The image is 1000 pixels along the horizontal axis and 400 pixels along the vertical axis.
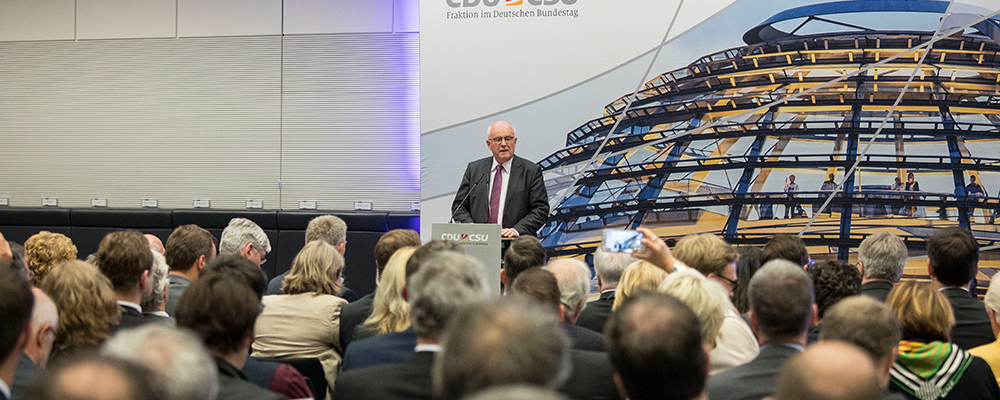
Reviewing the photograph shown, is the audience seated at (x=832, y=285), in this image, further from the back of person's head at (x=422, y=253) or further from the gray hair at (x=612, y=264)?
the back of person's head at (x=422, y=253)

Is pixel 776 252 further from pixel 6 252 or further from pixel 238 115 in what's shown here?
pixel 238 115

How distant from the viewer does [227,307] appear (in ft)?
6.15

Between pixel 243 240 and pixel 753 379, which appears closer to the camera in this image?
pixel 753 379

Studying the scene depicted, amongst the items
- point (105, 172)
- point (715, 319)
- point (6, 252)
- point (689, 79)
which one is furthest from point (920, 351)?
point (105, 172)

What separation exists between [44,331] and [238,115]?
6.08 meters

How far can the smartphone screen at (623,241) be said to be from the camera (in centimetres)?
280

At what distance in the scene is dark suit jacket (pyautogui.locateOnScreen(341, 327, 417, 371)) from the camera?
2.34m

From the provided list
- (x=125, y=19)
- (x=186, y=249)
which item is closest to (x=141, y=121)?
(x=125, y=19)

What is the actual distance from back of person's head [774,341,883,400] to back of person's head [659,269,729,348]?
925 millimetres

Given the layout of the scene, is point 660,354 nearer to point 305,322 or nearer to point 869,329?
point 869,329

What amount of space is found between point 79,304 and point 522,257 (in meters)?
1.82

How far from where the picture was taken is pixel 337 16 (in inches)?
293

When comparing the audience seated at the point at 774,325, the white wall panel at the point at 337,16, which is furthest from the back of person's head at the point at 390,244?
the white wall panel at the point at 337,16

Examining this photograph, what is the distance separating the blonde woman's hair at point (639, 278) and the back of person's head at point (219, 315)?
1392 millimetres
